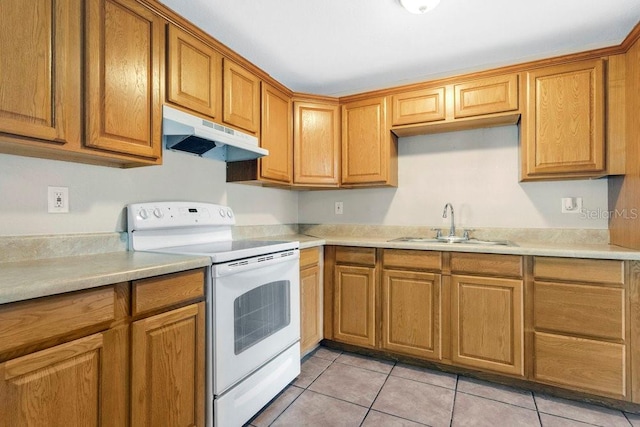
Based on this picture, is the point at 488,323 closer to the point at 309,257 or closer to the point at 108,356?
the point at 309,257

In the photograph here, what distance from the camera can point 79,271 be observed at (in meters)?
1.14

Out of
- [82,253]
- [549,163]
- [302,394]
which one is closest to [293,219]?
[302,394]

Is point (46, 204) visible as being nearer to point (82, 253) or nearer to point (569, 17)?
point (82, 253)

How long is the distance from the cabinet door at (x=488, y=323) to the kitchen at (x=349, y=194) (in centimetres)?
66

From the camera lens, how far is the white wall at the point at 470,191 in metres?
2.32

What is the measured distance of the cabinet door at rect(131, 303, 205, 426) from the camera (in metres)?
1.21

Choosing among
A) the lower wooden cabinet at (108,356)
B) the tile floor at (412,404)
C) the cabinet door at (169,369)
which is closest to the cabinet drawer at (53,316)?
the lower wooden cabinet at (108,356)

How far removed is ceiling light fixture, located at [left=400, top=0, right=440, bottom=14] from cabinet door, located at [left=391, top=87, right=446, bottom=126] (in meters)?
0.72

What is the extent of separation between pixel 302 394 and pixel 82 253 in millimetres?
1401

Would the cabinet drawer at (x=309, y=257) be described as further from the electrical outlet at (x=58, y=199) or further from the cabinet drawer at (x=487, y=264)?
the electrical outlet at (x=58, y=199)

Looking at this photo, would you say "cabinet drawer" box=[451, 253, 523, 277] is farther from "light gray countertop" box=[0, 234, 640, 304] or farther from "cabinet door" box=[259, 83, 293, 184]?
"cabinet door" box=[259, 83, 293, 184]

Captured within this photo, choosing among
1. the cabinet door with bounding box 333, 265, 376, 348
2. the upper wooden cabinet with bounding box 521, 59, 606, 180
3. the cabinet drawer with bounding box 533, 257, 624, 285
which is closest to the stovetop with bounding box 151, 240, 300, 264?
the cabinet door with bounding box 333, 265, 376, 348

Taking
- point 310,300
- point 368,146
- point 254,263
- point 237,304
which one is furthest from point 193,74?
point 310,300

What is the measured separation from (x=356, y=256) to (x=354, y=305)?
0.37 meters
